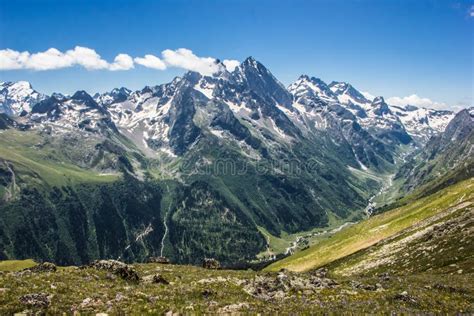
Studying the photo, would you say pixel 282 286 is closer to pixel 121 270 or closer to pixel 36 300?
pixel 121 270

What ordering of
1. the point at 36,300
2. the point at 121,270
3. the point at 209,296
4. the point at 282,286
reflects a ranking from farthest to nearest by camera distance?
the point at 121,270, the point at 282,286, the point at 209,296, the point at 36,300

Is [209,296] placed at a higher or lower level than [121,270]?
lower

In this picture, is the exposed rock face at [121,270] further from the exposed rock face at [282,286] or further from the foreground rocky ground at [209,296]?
the exposed rock face at [282,286]

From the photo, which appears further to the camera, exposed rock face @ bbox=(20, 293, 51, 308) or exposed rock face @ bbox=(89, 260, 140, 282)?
exposed rock face @ bbox=(89, 260, 140, 282)

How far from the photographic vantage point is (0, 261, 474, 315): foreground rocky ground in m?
26.2

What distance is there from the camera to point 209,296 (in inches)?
1309

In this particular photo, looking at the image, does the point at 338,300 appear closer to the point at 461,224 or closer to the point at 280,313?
the point at 280,313

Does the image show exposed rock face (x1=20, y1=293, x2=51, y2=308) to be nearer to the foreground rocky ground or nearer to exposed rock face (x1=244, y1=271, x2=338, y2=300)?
the foreground rocky ground

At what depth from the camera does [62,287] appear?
1248 inches

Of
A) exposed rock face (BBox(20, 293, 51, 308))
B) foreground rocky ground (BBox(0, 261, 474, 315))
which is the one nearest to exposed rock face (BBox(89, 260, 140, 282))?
foreground rocky ground (BBox(0, 261, 474, 315))

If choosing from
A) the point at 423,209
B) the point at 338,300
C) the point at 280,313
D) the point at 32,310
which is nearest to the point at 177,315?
the point at 280,313

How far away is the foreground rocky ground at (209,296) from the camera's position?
26250 mm

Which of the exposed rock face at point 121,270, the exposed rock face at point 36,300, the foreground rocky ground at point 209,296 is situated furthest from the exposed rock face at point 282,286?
the exposed rock face at point 36,300

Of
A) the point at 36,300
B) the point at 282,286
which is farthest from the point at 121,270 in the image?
the point at 282,286
